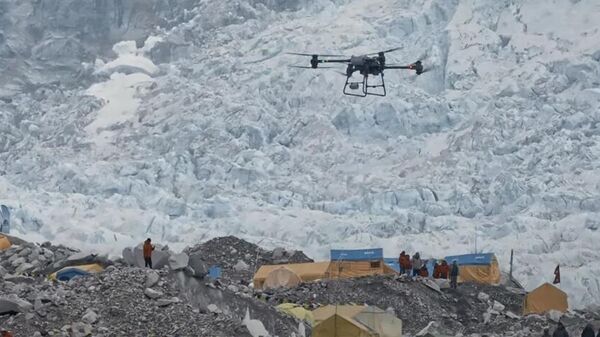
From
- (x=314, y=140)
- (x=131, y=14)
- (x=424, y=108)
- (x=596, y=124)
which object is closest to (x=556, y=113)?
(x=596, y=124)

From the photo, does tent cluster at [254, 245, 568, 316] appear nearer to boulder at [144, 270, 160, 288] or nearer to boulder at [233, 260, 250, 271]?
boulder at [233, 260, 250, 271]

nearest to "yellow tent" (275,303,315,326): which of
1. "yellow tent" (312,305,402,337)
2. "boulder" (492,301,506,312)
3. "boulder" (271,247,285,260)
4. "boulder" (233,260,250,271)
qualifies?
"yellow tent" (312,305,402,337)

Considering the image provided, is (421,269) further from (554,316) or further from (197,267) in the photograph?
(197,267)

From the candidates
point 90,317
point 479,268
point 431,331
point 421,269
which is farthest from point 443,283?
point 90,317

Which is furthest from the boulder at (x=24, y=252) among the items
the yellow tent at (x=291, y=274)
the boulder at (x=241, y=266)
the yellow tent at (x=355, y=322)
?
the boulder at (x=241, y=266)

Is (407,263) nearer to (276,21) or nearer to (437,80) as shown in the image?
(437,80)

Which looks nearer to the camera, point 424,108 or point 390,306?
point 390,306
